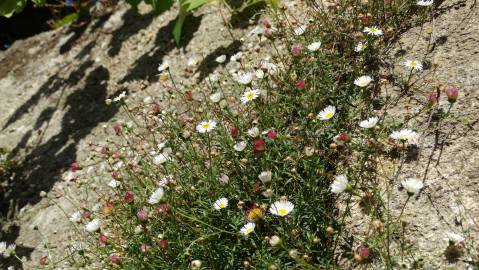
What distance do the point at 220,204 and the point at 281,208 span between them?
0.33m

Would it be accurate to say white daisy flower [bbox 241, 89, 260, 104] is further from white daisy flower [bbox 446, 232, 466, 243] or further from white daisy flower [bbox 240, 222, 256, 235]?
white daisy flower [bbox 446, 232, 466, 243]

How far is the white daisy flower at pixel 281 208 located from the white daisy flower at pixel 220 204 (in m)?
0.25

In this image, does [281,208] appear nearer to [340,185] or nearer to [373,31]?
[340,185]

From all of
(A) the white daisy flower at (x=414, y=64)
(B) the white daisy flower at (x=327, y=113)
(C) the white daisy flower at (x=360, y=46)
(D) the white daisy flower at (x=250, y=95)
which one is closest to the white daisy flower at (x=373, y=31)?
(C) the white daisy flower at (x=360, y=46)

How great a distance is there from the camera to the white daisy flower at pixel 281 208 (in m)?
1.93

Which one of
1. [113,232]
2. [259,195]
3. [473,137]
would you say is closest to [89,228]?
[113,232]

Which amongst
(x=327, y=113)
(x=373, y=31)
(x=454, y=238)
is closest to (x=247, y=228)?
(x=327, y=113)


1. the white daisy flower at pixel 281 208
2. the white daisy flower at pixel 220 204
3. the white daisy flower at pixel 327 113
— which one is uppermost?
the white daisy flower at pixel 327 113

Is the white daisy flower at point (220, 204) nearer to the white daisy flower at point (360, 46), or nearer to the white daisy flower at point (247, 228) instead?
the white daisy flower at point (247, 228)

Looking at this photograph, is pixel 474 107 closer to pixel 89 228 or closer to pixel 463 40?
pixel 463 40

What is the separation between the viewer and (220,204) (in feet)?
7.14

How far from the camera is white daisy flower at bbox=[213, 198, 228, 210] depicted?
2.15m

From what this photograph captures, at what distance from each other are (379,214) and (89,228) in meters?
1.31

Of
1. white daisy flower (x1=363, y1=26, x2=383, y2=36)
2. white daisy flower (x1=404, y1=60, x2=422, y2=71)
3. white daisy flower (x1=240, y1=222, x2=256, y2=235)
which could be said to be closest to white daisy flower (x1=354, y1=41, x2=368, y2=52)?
white daisy flower (x1=363, y1=26, x2=383, y2=36)
